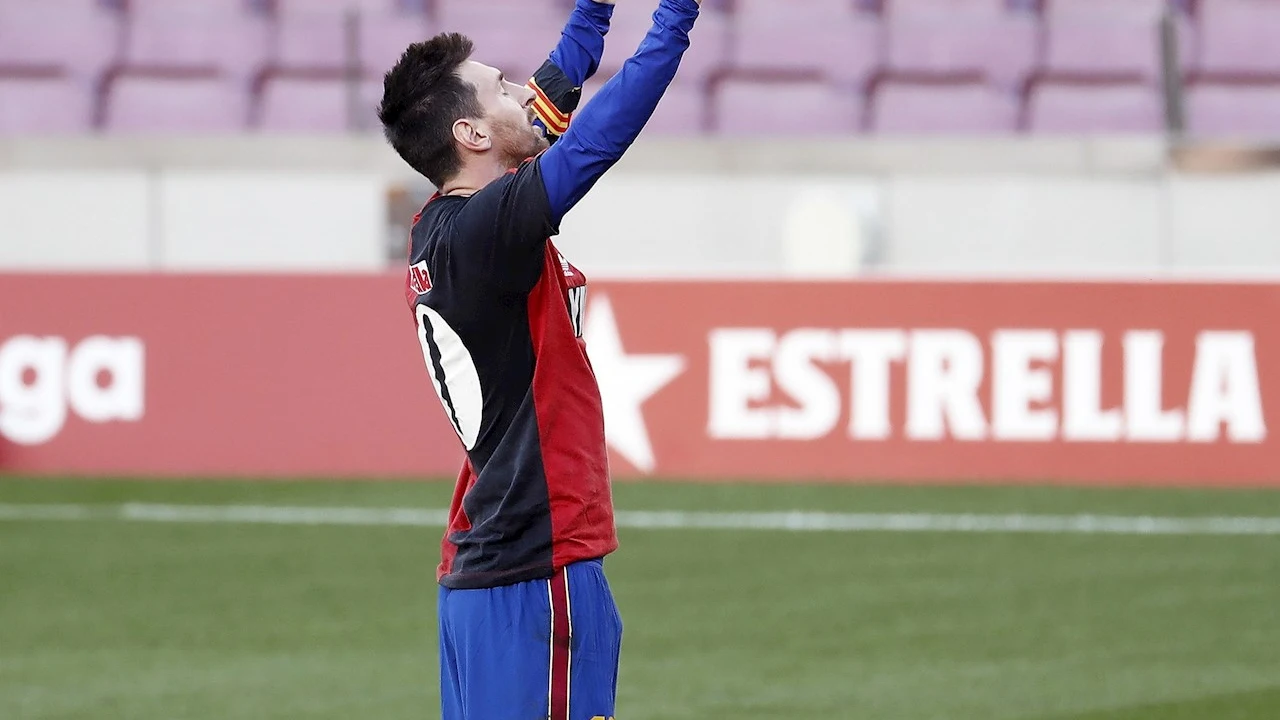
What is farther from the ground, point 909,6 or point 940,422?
point 909,6

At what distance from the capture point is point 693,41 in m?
13.8

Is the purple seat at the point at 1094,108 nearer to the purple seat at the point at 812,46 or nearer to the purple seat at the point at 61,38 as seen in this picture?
the purple seat at the point at 812,46

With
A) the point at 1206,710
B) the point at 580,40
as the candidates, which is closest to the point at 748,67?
the point at 1206,710

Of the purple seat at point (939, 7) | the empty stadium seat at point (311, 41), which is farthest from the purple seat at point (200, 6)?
the purple seat at point (939, 7)

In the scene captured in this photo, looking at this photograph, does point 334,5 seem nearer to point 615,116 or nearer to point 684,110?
point 684,110

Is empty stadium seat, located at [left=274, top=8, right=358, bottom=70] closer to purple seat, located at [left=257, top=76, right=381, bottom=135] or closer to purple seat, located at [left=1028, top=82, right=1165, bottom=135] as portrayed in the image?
purple seat, located at [left=257, top=76, right=381, bottom=135]

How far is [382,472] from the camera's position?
1177 cm

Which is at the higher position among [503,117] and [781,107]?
[781,107]

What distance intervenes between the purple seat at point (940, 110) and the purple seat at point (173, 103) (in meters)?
4.41

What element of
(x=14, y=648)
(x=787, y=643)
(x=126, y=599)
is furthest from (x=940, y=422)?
(x=14, y=648)

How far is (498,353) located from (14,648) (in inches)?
186

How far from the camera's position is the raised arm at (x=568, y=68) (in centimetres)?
398

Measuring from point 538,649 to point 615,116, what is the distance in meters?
0.94

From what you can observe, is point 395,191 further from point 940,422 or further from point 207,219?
point 940,422
